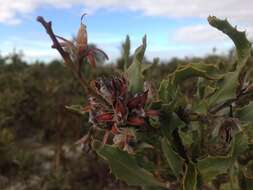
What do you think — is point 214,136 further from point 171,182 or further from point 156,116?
point 171,182

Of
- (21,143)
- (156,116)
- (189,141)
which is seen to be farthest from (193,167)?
(21,143)

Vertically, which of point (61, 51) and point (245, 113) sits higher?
point (61, 51)

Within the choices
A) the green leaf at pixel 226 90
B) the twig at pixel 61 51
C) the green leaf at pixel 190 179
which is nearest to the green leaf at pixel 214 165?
the green leaf at pixel 190 179

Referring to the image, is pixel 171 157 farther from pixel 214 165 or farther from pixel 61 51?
pixel 61 51

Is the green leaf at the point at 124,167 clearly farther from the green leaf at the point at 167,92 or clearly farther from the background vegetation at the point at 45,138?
the background vegetation at the point at 45,138

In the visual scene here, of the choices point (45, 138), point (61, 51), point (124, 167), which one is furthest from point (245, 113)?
point (45, 138)

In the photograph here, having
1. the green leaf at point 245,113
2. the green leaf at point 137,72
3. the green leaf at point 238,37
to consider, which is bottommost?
the green leaf at point 245,113
